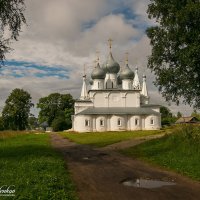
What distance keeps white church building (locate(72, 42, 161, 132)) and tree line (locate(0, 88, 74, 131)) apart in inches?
545

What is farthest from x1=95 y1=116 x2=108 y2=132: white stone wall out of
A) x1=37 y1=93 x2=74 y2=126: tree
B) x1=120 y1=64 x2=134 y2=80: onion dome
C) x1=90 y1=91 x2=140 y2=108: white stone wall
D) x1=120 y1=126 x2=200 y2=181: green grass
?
x1=120 y1=126 x2=200 y2=181: green grass

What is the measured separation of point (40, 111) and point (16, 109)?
56.1 ft

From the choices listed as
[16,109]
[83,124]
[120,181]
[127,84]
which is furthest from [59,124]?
[120,181]

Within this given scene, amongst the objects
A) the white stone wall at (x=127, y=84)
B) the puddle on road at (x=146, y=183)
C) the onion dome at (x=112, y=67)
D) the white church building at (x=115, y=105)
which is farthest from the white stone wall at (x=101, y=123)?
the puddle on road at (x=146, y=183)

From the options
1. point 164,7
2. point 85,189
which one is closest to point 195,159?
point 85,189

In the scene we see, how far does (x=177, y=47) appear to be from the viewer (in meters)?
22.6

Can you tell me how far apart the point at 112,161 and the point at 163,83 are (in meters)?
8.61

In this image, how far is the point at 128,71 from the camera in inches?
2842

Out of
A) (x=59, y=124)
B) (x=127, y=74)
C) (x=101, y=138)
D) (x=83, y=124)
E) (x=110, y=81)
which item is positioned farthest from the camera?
(x=59, y=124)

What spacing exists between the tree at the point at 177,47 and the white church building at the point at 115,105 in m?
40.9

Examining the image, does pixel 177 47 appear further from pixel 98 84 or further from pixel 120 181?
pixel 98 84

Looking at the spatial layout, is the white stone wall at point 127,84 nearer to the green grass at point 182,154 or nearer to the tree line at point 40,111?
the tree line at point 40,111

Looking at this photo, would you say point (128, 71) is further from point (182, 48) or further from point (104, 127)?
point (182, 48)

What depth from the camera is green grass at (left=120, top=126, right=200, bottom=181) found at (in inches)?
534
